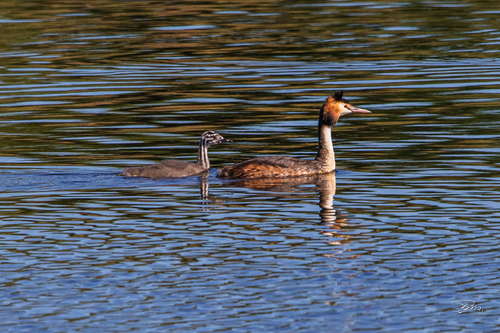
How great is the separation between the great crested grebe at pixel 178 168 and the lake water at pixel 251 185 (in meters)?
0.17

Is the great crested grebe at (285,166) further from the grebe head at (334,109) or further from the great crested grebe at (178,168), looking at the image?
the great crested grebe at (178,168)

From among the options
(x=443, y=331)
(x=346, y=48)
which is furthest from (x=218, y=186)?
(x=346, y=48)

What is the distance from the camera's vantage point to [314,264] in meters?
13.8

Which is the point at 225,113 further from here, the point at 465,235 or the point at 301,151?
the point at 465,235

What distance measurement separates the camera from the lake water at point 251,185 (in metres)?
12.5

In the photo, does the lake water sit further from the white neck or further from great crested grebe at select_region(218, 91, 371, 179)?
the white neck

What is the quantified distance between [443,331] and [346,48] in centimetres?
2460
